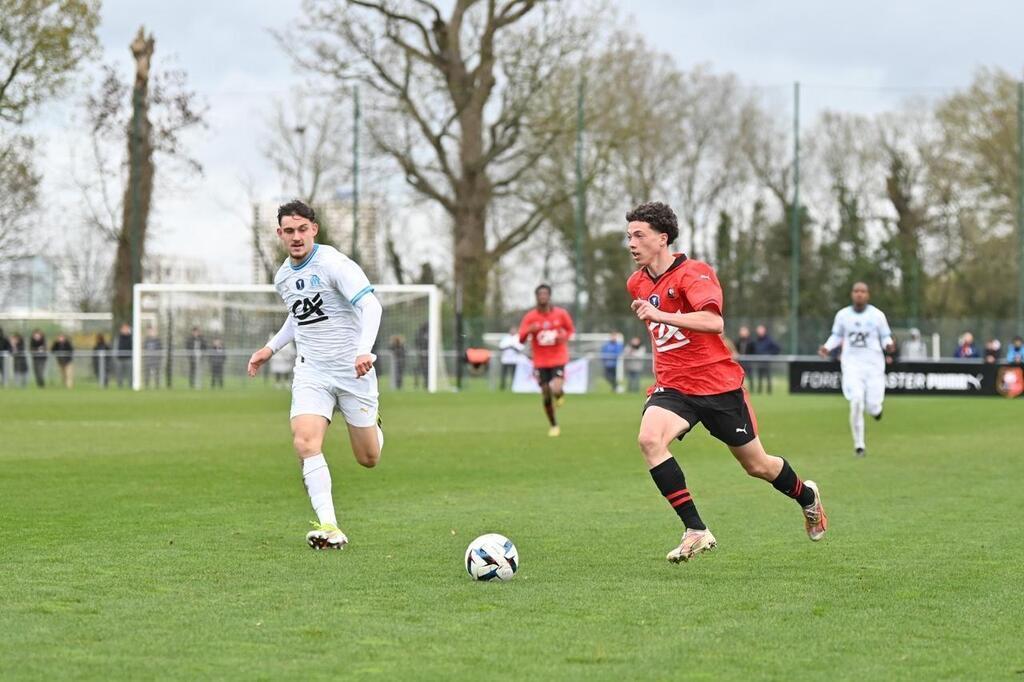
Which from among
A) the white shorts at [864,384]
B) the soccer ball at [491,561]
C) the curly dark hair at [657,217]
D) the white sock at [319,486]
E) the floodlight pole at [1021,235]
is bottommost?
the soccer ball at [491,561]

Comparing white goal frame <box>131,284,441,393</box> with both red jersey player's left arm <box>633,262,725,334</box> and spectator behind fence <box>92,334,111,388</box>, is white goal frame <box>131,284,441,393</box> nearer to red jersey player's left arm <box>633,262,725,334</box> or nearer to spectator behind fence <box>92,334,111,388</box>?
spectator behind fence <box>92,334,111,388</box>

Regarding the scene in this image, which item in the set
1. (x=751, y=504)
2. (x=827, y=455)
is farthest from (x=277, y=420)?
(x=751, y=504)

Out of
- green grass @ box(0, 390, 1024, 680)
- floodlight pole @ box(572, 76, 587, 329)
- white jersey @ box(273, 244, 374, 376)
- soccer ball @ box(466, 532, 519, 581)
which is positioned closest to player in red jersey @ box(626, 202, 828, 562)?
green grass @ box(0, 390, 1024, 680)

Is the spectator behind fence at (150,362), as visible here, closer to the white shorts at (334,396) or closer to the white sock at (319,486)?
the white shorts at (334,396)

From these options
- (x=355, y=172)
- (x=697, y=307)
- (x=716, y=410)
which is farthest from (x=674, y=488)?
(x=355, y=172)

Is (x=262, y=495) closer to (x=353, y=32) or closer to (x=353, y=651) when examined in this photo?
(x=353, y=651)

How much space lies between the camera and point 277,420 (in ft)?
80.3

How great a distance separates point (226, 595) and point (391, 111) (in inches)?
1553

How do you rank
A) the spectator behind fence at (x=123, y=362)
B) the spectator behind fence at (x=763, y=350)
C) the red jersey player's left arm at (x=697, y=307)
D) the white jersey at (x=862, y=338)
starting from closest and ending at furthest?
the red jersey player's left arm at (x=697, y=307) → the white jersey at (x=862, y=338) → the spectator behind fence at (x=123, y=362) → the spectator behind fence at (x=763, y=350)

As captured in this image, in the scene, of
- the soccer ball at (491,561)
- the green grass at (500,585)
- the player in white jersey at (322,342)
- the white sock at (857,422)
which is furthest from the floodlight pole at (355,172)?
the soccer ball at (491,561)

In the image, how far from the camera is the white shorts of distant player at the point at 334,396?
371 inches

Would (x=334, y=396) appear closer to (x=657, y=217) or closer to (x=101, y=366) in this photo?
(x=657, y=217)

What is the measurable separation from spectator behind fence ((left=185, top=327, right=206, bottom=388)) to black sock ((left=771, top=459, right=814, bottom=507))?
3208 cm

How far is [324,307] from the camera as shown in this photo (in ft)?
31.2
